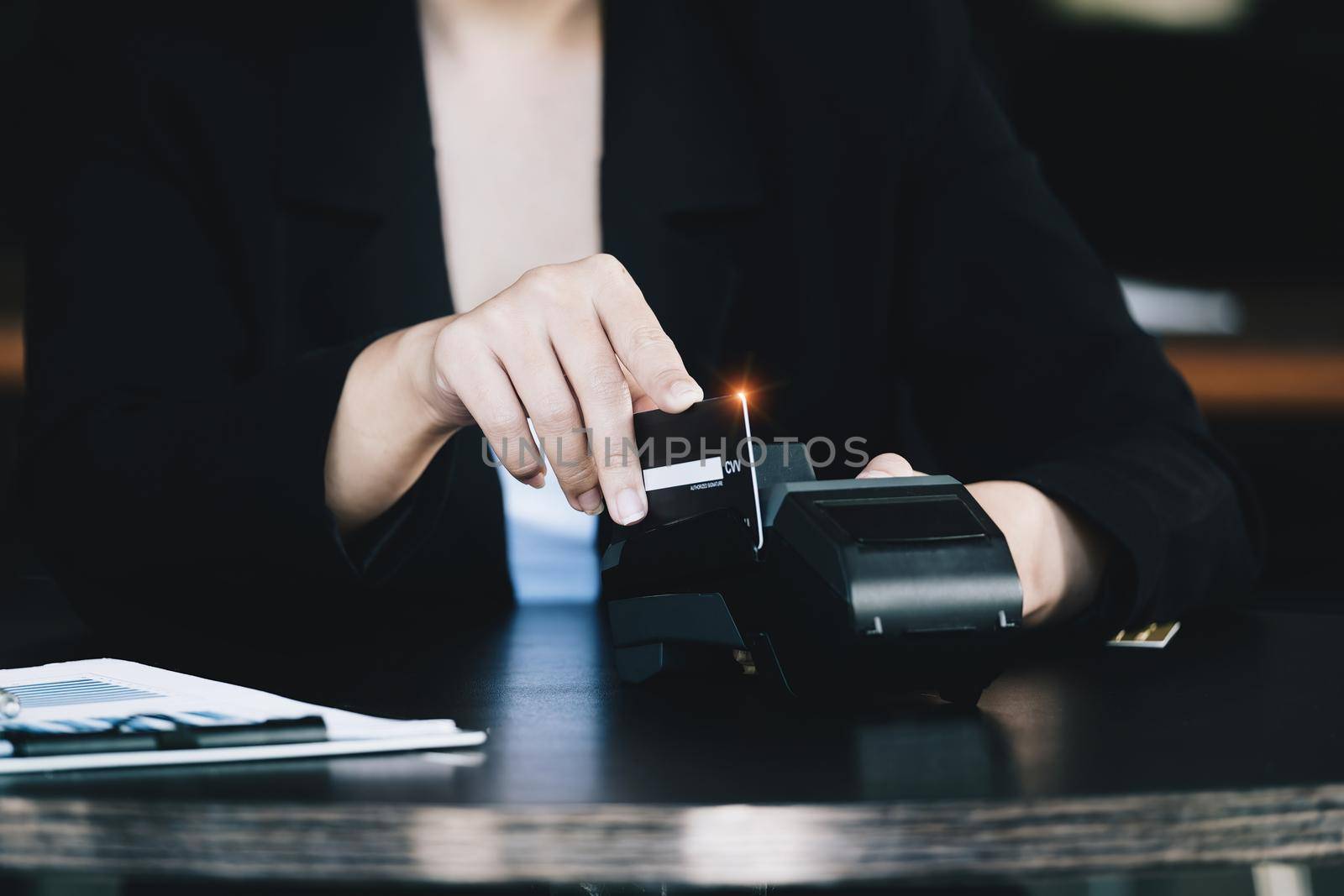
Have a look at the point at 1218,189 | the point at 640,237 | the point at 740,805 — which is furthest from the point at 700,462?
the point at 1218,189

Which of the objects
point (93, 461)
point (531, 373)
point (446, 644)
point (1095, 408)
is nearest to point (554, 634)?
point (446, 644)

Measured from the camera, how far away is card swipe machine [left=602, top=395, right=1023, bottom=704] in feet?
1.66

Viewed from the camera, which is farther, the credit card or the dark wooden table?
the credit card

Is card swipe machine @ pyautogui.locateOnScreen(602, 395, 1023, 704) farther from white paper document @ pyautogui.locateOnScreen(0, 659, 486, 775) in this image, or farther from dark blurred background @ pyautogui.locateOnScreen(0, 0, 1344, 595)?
dark blurred background @ pyautogui.locateOnScreen(0, 0, 1344, 595)

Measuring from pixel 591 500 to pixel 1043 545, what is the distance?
0.90ft

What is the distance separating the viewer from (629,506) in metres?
0.62

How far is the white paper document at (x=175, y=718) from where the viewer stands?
438 millimetres

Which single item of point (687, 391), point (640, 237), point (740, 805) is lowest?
point (740, 805)

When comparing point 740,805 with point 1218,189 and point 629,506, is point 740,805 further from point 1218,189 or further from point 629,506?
point 1218,189

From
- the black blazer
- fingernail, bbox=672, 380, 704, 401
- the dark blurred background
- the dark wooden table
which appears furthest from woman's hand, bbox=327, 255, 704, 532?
the dark blurred background

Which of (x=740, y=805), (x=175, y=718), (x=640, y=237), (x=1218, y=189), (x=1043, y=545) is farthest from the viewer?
(x=1218, y=189)

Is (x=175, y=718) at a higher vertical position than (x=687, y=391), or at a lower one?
lower

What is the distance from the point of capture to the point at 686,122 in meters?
1.10

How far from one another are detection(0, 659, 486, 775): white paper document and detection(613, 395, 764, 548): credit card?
0.16 metres
